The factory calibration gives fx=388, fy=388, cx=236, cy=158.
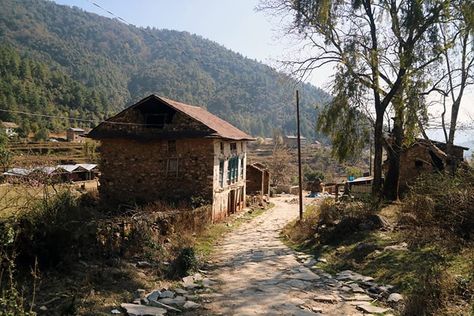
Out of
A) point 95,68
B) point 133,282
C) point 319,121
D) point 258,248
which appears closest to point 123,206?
point 258,248

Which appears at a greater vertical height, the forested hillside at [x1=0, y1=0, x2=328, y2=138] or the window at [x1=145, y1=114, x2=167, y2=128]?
the forested hillside at [x1=0, y1=0, x2=328, y2=138]

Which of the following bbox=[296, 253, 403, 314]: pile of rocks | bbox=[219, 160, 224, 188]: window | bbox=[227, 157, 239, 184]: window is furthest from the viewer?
bbox=[227, 157, 239, 184]: window

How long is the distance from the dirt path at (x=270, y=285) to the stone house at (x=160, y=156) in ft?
20.3

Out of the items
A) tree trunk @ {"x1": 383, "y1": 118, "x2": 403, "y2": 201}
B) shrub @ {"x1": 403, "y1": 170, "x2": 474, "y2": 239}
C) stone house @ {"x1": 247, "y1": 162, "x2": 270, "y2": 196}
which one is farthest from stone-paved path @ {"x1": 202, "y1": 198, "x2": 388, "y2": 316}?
stone house @ {"x1": 247, "y1": 162, "x2": 270, "y2": 196}

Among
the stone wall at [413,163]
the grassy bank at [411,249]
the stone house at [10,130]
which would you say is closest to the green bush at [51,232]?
the grassy bank at [411,249]

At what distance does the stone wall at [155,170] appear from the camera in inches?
789

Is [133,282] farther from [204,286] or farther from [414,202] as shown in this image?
[414,202]

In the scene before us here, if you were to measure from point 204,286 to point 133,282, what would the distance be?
1560 mm

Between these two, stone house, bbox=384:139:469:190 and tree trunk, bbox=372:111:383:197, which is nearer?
tree trunk, bbox=372:111:383:197

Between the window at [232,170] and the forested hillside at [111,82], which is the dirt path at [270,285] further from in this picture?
the forested hillside at [111,82]

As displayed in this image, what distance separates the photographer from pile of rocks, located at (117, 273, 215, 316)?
21.9ft

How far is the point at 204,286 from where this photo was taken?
28.6 ft

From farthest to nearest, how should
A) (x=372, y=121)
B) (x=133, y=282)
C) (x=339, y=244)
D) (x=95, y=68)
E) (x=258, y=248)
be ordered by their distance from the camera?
(x=95, y=68), (x=372, y=121), (x=258, y=248), (x=339, y=244), (x=133, y=282)

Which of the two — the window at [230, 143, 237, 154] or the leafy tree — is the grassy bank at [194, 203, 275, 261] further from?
the leafy tree
